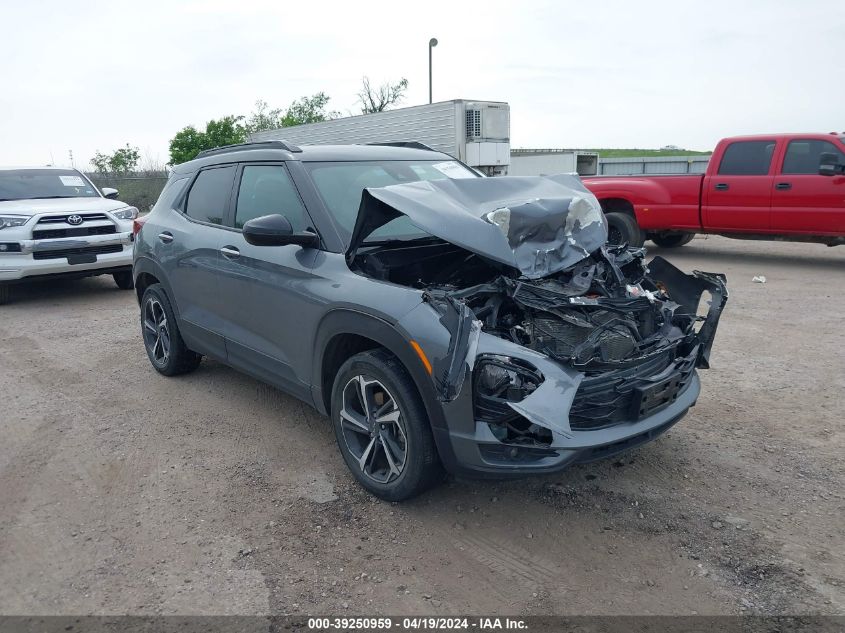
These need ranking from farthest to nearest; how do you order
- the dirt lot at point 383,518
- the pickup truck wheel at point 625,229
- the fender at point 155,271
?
the pickup truck wheel at point 625,229 → the fender at point 155,271 → the dirt lot at point 383,518

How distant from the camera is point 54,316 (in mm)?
8547

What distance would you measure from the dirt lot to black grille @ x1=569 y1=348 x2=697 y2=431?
22.6 inches

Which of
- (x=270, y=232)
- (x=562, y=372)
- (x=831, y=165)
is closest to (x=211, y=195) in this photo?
(x=270, y=232)

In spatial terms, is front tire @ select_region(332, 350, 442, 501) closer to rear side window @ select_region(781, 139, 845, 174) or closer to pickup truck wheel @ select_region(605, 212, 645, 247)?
pickup truck wheel @ select_region(605, 212, 645, 247)

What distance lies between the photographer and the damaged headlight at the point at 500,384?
3.03 m

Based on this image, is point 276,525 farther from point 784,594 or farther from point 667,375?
point 784,594

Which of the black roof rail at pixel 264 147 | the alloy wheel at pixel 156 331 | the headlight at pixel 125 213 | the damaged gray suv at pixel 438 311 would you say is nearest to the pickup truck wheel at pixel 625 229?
the damaged gray suv at pixel 438 311

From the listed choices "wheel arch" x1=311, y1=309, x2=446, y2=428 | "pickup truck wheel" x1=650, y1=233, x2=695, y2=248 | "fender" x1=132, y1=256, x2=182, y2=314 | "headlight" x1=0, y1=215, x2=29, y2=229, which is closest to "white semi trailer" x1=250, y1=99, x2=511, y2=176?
"pickup truck wheel" x1=650, y1=233, x2=695, y2=248

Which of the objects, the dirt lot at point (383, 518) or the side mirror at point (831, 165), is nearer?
the dirt lot at point (383, 518)

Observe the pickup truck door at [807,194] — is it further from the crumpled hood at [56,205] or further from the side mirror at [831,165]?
the crumpled hood at [56,205]

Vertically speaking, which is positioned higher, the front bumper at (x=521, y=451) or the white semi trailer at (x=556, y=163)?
the white semi trailer at (x=556, y=163)

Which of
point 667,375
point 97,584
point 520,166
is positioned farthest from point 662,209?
point 520,166

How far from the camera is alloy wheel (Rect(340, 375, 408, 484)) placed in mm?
3482

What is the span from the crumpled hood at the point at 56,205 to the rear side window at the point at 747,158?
914 cm
